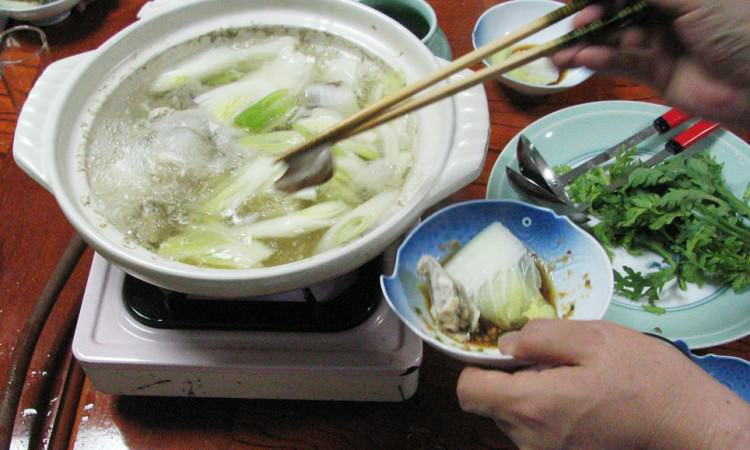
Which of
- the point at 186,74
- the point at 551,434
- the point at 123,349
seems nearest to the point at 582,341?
the point at 551,434

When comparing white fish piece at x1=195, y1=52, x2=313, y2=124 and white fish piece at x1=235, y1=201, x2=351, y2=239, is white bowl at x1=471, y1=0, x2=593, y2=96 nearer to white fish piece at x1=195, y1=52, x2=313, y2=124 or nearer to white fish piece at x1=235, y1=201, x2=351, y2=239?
white fish piece at x1=195, y1=52, x2=313, y2=124

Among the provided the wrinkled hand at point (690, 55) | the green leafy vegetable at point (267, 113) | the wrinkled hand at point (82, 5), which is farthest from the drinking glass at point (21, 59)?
the wrinkled hand at point (690, 55)

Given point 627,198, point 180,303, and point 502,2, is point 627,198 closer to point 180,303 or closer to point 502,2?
point 502,2

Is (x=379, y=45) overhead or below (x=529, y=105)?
overhead

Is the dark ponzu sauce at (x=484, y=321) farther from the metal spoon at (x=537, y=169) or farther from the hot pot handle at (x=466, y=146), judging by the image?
the metal spoon at (x=537, y=169)

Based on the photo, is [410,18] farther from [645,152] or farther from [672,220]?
[672,220]

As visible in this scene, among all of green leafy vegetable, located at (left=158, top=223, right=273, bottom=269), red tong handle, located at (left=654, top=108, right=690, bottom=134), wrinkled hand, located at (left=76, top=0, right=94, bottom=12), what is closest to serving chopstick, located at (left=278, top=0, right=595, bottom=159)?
green leafy vegetable, located at (left=158, top=223, right=273, bottom=269)

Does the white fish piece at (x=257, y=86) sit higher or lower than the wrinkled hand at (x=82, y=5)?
higher

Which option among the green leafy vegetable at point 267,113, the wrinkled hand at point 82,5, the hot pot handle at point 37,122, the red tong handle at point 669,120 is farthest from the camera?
the wrinkled hand at point 82,5
